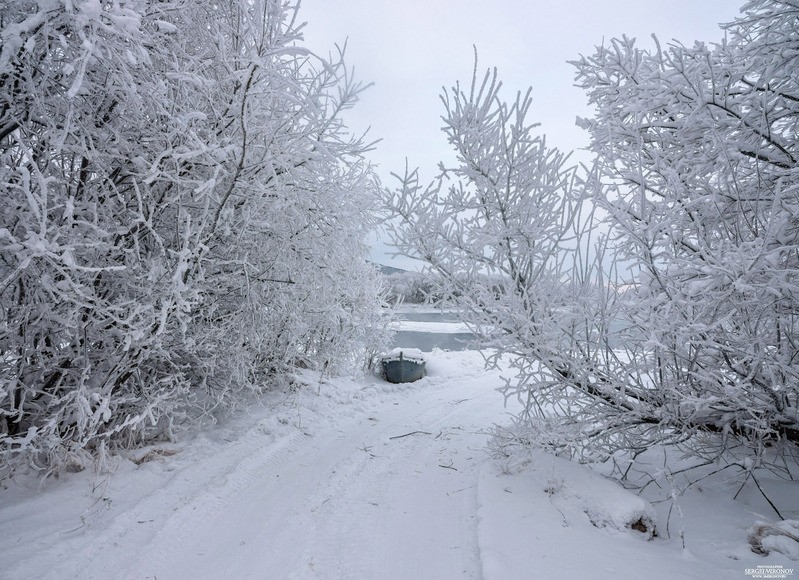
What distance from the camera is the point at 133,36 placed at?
2.24 m

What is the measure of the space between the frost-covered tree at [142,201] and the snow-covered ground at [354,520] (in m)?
0.61

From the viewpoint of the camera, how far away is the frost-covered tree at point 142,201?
254 centimetres

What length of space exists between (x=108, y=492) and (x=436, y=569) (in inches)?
111

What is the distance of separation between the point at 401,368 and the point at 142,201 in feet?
21.7

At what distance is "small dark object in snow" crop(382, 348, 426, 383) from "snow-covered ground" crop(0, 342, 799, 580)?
14.1ft

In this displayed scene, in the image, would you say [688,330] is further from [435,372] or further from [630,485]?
[435,372]

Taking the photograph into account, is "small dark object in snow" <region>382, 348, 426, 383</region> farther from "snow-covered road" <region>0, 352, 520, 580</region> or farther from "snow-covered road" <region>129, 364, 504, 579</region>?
"snow-covered road" <region>129, 364, 504, 579</region>

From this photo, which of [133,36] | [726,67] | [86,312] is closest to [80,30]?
[133,36]

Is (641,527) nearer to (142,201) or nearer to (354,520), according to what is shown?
(354,520)

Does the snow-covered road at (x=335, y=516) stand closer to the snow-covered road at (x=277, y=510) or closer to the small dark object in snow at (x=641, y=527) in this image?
the snow-covered road at (x=277, y=510)

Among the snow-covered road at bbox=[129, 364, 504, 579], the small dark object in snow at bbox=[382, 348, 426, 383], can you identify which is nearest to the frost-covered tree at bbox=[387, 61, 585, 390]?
the snow-covered road at bbox=[129, 364, 504, 579]

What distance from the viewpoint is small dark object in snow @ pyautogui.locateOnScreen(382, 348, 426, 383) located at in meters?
9.16

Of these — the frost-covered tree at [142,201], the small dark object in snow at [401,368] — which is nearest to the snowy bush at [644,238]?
the frost-covered tree at [142,201]

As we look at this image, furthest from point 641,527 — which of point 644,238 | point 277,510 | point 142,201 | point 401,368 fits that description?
point 401,368
